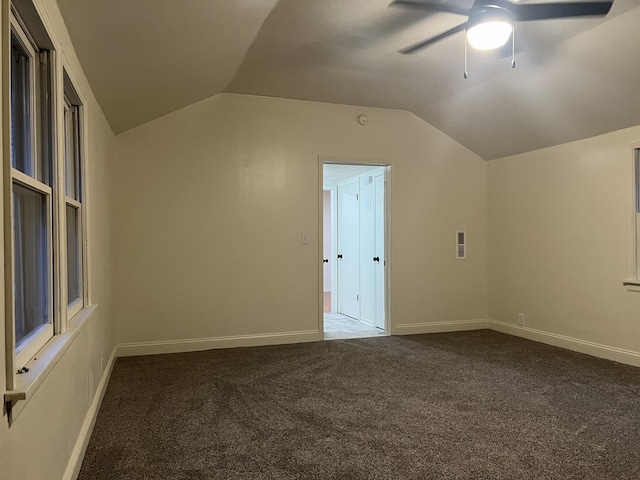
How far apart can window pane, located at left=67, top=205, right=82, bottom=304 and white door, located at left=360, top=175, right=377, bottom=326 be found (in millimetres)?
3614

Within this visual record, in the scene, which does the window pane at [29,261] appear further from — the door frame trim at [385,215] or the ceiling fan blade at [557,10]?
the door frame trim at [385,215]

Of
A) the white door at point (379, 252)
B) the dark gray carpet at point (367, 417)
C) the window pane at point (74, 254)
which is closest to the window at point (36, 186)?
the window pane at point (74, 254)

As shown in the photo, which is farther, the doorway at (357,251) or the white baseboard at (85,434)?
the doorway at (357,251)

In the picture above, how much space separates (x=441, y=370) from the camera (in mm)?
3686

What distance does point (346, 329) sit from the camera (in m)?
5.40

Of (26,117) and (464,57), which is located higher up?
(464,57)

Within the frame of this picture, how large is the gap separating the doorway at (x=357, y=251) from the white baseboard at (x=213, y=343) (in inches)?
14.4

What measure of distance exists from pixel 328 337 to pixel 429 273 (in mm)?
1416

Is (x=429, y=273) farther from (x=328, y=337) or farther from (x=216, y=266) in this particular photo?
(x=216, y=266)

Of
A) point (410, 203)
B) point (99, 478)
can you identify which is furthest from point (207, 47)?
point (410, 203)

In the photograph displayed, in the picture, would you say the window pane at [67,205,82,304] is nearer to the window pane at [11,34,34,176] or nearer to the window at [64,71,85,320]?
the window at [64,71,85,320]

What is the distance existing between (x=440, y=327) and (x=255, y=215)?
2569 millimetres

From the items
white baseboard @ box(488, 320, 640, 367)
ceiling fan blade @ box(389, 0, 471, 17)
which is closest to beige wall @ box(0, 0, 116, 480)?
→ ceiling fan blade @ box(389, 0, 471, 17)

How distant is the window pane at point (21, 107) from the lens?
62.5 inches
